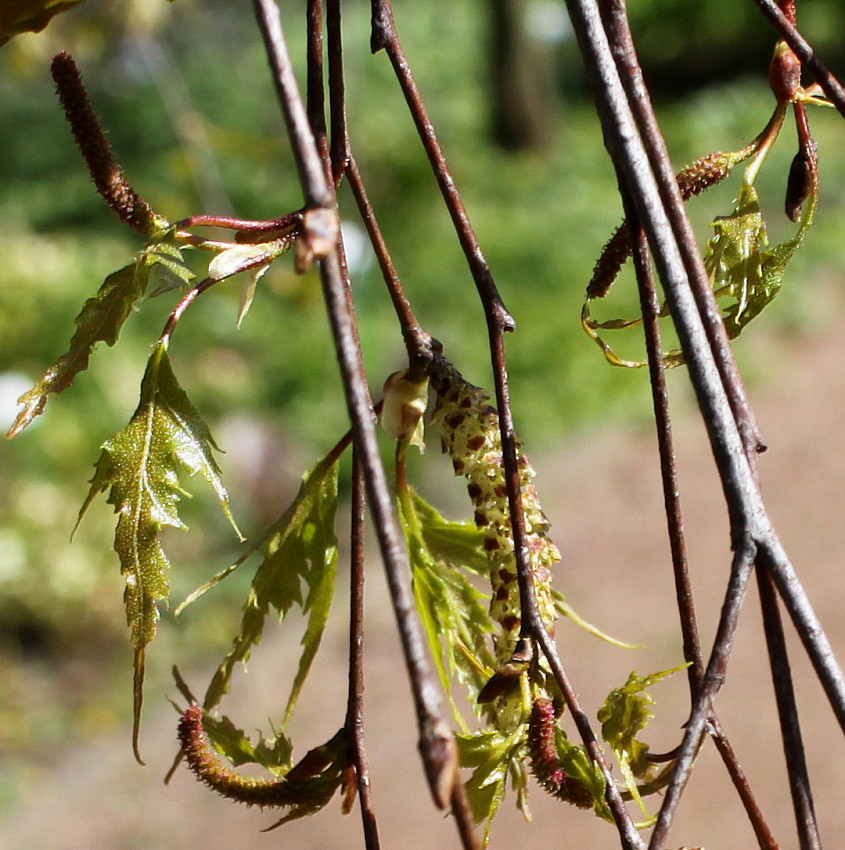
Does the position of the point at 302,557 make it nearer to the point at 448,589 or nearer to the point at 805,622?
the point at 448,589

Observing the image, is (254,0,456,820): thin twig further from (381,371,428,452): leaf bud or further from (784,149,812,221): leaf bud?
(784,149,812,221): leaf bud

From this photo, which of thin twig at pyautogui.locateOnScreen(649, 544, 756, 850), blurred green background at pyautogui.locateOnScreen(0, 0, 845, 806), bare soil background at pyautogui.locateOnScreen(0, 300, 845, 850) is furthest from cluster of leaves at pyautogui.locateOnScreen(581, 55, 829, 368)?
bare soil background at pyautogui.locateOnScreen(0, 300, 845, 850)

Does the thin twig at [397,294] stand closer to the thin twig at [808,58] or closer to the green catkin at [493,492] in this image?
the green catkin at [493,492]

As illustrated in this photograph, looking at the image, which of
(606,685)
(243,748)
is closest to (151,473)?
(243,748)

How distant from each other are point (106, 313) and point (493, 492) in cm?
23

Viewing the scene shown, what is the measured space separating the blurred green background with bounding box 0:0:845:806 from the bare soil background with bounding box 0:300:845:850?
17 cm

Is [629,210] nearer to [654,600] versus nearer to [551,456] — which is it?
→ [654,600]

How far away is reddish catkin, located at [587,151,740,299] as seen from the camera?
642mm

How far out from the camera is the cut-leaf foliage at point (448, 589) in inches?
27.8

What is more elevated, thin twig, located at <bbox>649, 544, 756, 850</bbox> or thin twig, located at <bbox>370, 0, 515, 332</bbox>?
thin twig, located at <bbox>370, 0, 515, 332</bbox>

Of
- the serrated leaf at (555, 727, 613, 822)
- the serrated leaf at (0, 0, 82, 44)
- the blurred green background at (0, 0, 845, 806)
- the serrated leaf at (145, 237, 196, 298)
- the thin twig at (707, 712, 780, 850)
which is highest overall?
the blurred green background at (0, 0, 845, 806)

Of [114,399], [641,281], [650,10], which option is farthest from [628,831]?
[650,10]

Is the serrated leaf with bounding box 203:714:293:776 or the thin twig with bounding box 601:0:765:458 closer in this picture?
the thin twig with bounding box 601:0:765:458

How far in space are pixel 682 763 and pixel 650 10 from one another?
7.73 m
